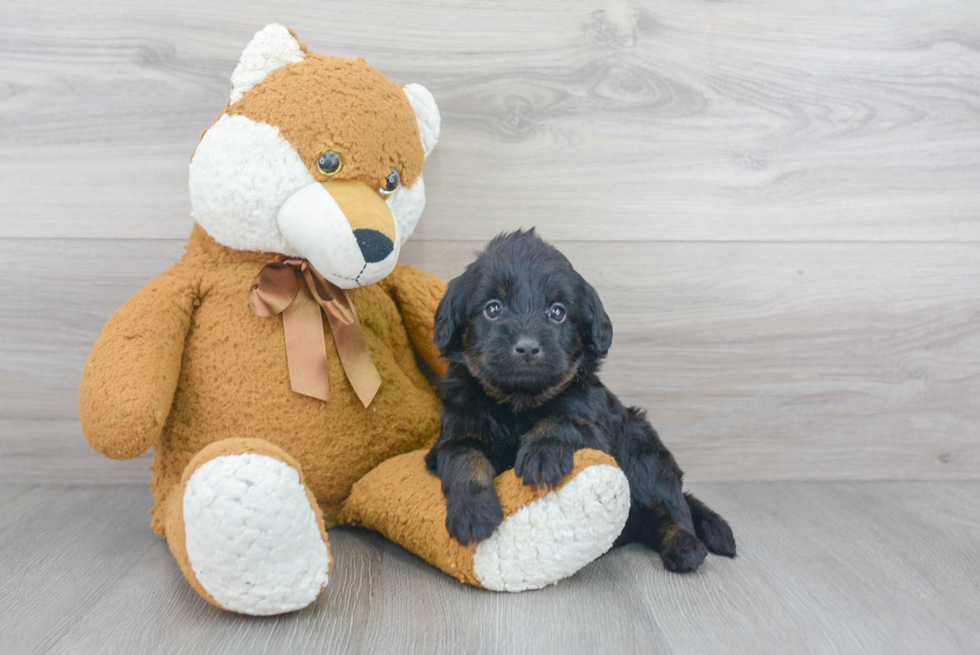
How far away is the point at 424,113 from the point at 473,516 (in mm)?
833

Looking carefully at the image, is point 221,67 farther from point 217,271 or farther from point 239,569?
point 239,569

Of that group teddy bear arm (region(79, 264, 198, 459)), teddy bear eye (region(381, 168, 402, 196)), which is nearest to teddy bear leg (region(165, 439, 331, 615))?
teddy bear arm (region(79, 264, 198, 459))

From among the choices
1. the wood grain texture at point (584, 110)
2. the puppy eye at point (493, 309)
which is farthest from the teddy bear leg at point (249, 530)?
the wood grain texture at point (584, 110)

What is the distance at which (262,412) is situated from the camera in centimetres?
142

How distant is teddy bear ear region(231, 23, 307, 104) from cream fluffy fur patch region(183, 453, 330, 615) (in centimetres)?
73

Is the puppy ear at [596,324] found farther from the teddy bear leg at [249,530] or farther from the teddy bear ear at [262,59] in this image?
the teddy bear ear at [262,59]

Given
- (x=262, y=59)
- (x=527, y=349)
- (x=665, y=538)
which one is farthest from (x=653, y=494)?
(x=262, y=59)

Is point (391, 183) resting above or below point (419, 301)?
above

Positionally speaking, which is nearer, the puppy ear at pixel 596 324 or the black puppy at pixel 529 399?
the black puppy at pixel 529 399

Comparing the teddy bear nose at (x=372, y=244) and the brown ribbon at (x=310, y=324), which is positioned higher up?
the teddy bear nose at (x=372, y=244)

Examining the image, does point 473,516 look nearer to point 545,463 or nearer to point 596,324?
point 545,463

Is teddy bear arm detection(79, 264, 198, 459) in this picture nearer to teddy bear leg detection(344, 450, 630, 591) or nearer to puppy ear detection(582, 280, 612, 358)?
teddy bear leg detection(344, 450, 630, 591)

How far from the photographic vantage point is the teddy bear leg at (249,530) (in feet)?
3.49

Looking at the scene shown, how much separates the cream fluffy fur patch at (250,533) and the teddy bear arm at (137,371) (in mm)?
235
